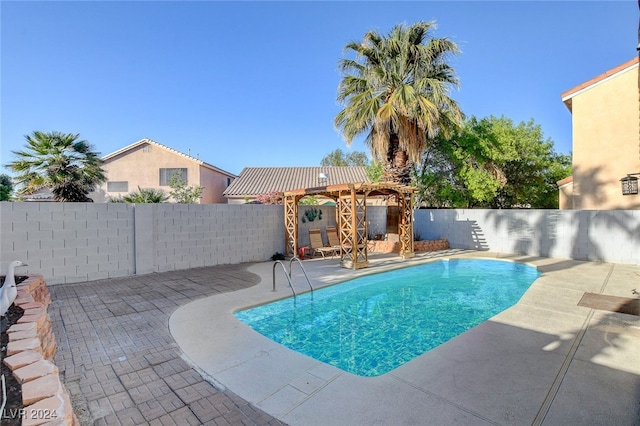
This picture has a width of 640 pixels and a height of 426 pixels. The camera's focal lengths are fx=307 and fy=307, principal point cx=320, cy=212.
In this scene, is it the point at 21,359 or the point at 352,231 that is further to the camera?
the point at 352,231

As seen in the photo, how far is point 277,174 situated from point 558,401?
25570 mm

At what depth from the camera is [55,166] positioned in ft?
36.7

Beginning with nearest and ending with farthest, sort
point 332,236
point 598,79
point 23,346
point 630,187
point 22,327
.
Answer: point 23,346 < point 22,327 < point 630,187 < point 598,79 < point 332,236

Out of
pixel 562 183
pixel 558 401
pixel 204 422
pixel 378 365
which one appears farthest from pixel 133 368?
pixel 562 183

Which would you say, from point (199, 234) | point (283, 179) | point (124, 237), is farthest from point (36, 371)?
point (283, 179)

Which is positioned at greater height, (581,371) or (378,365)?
(581,371)

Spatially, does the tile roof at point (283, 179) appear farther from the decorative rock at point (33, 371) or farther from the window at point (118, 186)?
the decorative rock at point (33, 371)

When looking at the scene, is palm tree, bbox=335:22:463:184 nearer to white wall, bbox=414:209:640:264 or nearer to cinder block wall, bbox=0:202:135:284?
white wall, bbox=414:209:640:264

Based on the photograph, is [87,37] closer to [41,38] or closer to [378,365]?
[41,38]

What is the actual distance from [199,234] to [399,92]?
32.3 feet

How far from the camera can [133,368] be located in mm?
3668

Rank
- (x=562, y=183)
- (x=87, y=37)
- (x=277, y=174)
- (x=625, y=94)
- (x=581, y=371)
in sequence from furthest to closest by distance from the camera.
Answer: (x=277, y=174) → (x=562, y=183) → (x=625, y=94) → (x=87, y=37) → (x=581, y=371)

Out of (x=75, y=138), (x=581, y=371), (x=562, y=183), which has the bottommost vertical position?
(x=581, y=371)

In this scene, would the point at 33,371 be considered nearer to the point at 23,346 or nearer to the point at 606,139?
the point at 23,346
